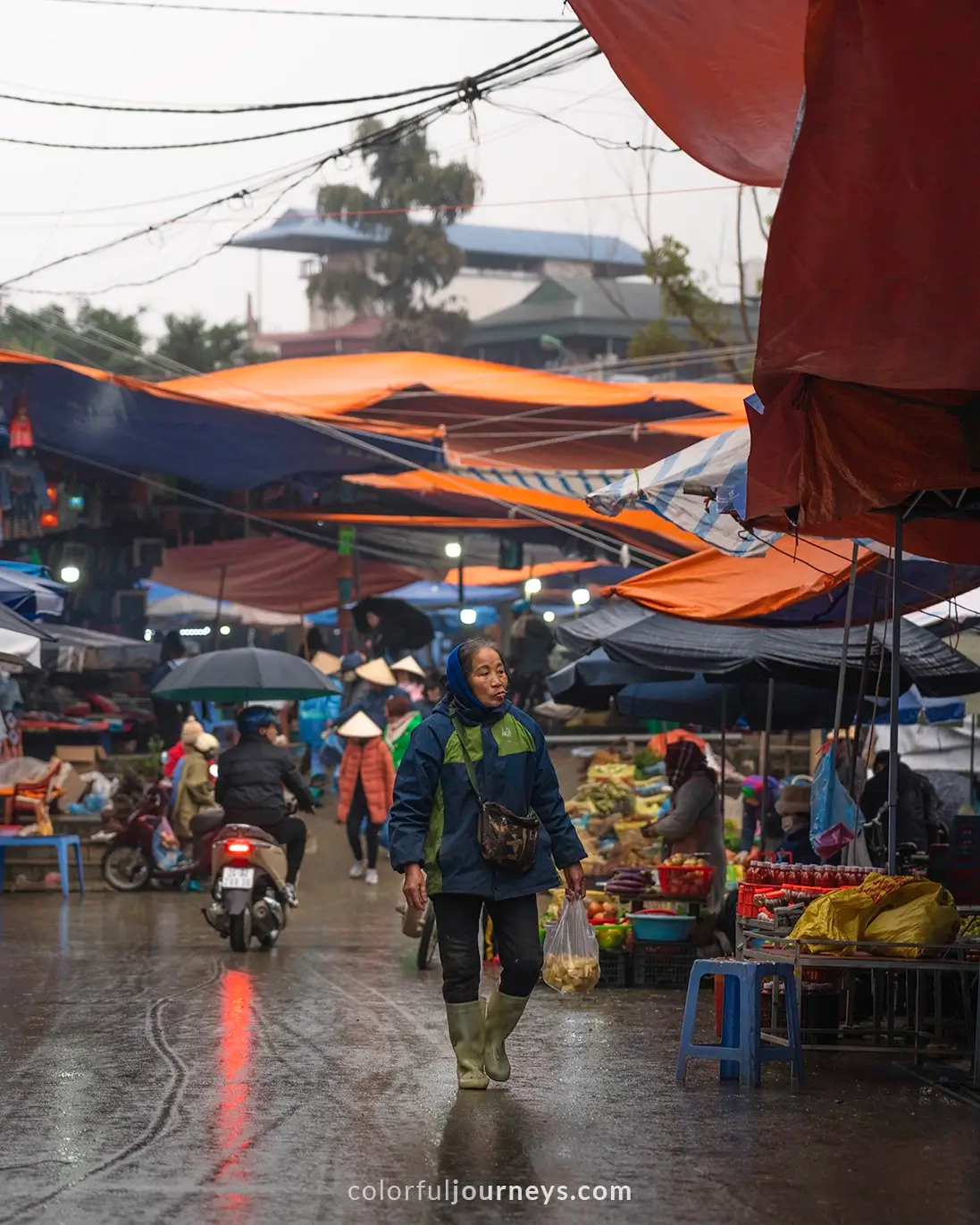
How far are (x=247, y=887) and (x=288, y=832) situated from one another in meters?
1.25

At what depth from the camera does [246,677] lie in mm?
17891

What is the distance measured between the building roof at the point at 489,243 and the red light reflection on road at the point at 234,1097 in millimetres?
55210

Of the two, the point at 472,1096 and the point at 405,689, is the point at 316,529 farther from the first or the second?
the point at 472,1096

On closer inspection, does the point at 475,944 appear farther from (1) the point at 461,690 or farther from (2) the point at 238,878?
(2) the point at 238,878

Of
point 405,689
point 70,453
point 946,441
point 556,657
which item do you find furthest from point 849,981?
point 556,657

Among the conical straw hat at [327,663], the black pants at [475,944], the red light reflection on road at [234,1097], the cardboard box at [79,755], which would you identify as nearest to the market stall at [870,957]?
the black pants at [475,944]

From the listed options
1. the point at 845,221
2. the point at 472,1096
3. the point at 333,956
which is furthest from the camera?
the point at 333,956

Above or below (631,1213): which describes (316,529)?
above

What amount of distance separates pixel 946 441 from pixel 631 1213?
2941mm

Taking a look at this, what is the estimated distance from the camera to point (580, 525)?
2155cm

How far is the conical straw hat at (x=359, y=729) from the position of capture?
60.5ft

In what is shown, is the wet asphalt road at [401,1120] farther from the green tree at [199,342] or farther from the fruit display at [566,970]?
the green tree at [199,342]

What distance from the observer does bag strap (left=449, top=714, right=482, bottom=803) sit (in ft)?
24.8

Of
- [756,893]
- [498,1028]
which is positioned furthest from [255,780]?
[498,1028]
